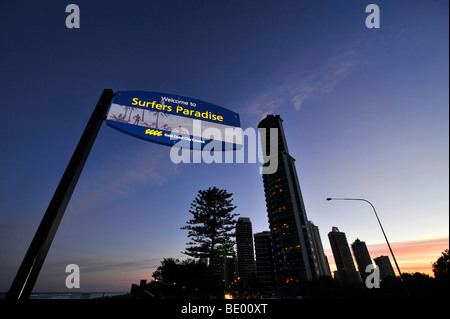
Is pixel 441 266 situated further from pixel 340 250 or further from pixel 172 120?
pixel 340 250

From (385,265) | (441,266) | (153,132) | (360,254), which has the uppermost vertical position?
(360,254)

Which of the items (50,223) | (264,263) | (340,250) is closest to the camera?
(50,223)

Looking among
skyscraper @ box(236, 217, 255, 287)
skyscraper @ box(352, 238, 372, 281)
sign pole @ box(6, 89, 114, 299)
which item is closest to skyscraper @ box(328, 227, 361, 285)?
skyscraper @ box(352, 238, 372, 281)

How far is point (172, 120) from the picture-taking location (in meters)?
3.34

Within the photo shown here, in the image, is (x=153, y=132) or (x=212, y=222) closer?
(x=153, y=132)

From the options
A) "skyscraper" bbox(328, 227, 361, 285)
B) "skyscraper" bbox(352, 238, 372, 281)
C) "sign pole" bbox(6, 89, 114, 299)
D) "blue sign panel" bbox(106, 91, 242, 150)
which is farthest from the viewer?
"skyscraper" bbox(328, 227, 361, 285)

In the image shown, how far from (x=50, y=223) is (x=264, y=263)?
11097cm

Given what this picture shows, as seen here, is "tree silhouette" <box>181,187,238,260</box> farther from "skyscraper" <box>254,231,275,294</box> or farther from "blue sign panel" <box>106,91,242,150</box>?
"skyscraper" <box>254,231,275,294</box>

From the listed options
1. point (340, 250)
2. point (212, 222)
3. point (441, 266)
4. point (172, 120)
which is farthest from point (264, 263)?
point (340, 250)

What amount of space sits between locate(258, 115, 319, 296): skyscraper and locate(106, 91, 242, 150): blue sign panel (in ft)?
171

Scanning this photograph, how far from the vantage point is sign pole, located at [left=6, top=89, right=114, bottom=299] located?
195 centimetres
